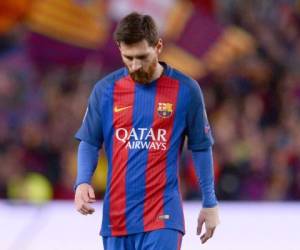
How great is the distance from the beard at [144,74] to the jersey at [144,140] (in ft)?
0.19

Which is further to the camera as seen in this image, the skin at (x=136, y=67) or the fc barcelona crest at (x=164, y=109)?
the fc barcelona crest at (x=164, y=109)

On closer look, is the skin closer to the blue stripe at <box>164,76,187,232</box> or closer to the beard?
the beard

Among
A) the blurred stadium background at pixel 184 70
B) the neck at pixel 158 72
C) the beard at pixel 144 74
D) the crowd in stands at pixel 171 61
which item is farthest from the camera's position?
the crowd in stands at pixel 171 61

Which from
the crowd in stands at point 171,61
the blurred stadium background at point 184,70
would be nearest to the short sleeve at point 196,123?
the blurred stadium background at point 184,70

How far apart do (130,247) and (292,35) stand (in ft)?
26.6

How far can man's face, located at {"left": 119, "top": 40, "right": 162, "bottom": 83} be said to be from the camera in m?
5.49

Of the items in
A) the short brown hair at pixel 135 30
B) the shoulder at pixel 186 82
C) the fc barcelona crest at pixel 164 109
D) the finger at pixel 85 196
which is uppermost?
the short brown hair at pixel 135 30

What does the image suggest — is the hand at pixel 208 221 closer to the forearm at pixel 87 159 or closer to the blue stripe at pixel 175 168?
the blue stripe at pixel 175 168

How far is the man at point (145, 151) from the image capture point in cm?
566

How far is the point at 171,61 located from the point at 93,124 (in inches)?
285

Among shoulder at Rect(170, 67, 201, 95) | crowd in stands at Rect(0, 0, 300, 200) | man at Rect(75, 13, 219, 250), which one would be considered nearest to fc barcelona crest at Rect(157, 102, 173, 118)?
man at Rect(75, 13, 219, 250)

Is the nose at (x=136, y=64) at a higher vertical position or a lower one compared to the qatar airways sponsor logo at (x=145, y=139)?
higher

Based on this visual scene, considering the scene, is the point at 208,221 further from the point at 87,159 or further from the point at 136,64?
the point at 136,64

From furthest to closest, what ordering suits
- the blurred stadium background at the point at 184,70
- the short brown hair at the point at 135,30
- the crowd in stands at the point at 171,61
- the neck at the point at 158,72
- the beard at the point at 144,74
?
1. the crowd in stands at the point at 171,61
2. the blurred stadium background at the point at 184,70
3. the neck at the point at 158,72
4. the beard at the point at 144,74
5. the short brown hair at the point at 135,30
